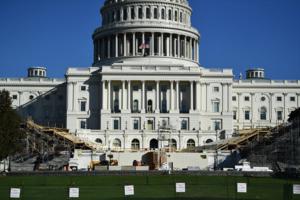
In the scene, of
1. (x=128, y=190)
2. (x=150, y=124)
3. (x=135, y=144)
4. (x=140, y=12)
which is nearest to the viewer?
(x=128, y=190)

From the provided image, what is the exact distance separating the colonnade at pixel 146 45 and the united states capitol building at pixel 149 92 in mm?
234

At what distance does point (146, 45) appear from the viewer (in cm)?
17400

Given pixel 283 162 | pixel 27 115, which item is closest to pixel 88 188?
pixel 283 162

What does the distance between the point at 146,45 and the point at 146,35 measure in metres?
5.57

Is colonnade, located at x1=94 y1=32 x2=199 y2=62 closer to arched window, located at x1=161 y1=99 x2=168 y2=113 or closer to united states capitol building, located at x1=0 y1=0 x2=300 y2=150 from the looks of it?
united states capitol building, located at x1=0 y1=0 x2=300 y2=150

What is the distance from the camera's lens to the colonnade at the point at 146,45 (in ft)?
580

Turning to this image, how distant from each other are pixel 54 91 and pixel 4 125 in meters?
82.1

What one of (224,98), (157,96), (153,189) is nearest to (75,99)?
(157,96)

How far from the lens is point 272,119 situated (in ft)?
570

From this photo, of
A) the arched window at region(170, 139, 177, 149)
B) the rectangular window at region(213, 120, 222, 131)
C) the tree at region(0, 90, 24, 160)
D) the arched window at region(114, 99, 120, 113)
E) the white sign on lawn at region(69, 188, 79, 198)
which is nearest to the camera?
the white sign on lawn at region(69, 188, 79, 198)

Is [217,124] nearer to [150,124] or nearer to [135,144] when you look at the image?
[150,124]

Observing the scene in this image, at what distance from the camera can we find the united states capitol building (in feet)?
513

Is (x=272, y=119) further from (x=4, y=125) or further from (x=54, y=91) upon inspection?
(x=4, y=125)

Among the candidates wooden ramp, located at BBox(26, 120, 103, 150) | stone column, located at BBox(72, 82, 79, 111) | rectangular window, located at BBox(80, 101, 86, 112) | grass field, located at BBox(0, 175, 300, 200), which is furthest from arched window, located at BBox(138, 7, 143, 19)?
grass field, located at BBox(0, 175, 300, 200)
